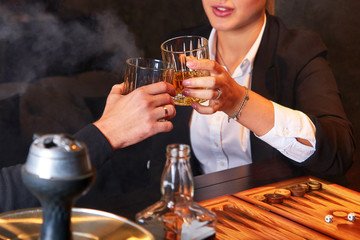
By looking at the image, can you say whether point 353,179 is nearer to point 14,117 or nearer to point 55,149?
point 55,149

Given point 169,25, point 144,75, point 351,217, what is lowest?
point 351,217

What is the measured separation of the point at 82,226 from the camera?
87cm

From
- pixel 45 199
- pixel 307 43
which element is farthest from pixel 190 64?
pixel 307 43

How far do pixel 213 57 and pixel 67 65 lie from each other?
75cm

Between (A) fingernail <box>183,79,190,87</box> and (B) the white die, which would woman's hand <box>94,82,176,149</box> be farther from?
(B) the white die

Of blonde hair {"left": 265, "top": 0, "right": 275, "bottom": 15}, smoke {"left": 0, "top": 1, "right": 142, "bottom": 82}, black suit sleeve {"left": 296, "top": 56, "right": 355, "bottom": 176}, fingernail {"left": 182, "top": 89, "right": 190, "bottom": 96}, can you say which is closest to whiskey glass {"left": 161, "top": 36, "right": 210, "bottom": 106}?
fingernail {"left": 182, "top": 89, "right": 190, "bottom": 96}

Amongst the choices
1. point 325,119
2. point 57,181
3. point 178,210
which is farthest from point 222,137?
point 57,181

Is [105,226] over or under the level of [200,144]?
over

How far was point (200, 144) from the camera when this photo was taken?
84.7 inches

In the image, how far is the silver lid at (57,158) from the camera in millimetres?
695

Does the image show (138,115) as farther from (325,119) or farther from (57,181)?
(325,119)

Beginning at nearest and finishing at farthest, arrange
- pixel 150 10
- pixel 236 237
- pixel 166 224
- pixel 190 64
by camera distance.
Result: pixel 166 224 → pixel 236 237 → pixel 190 64 → pixel 150 10

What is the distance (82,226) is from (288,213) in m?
0.58

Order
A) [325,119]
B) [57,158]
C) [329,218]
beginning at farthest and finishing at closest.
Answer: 1. [325,119]
2. [329,218]
3. [57,158]
